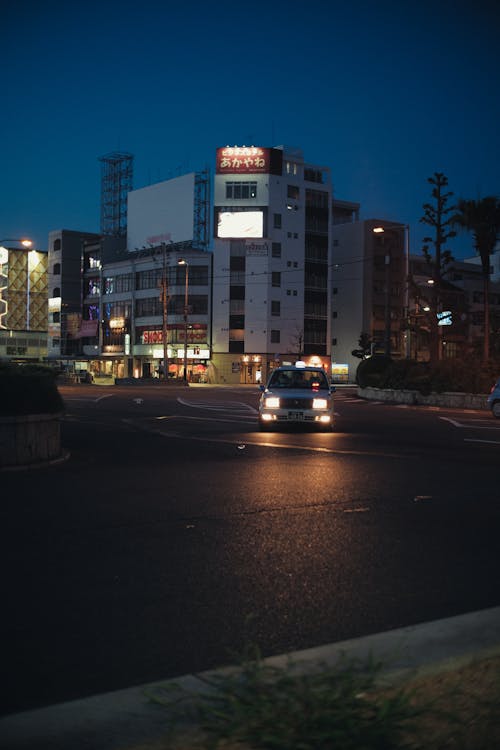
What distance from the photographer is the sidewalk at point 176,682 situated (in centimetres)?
278

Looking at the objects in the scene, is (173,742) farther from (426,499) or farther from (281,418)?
(281,418)

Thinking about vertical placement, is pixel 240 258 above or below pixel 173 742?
above

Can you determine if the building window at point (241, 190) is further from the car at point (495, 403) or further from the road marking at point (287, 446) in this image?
the road marking at point (287, 446)

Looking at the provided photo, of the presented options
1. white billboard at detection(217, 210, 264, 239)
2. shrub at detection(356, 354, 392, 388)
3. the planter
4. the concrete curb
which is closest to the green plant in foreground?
the planter

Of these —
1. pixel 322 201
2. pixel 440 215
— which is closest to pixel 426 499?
pixel 440 215

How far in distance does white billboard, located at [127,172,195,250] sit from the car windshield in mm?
70162

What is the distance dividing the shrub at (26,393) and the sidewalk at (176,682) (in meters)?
8.06

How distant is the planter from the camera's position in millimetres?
11008

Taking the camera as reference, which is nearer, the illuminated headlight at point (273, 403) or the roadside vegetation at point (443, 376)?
the illuminated headlight at point (273, 403)

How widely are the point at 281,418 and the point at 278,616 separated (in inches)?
539

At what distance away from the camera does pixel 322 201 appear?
8812 cm

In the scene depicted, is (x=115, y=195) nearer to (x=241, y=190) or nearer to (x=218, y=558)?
(x=241, y=190)

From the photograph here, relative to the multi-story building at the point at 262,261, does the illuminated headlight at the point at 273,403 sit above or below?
below

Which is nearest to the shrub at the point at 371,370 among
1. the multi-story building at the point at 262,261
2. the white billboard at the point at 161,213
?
the multi-story building at the point at 262,261
